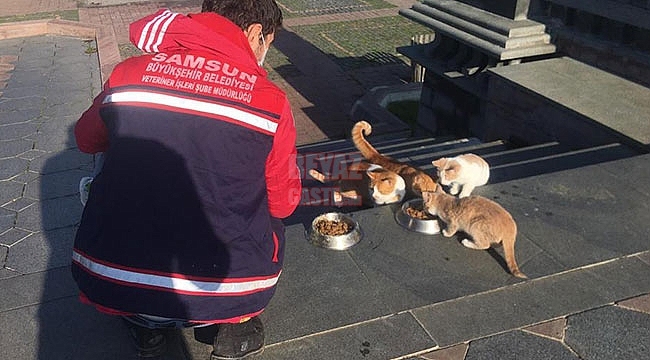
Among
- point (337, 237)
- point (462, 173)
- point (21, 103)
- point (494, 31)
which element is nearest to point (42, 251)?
point (337, 237)

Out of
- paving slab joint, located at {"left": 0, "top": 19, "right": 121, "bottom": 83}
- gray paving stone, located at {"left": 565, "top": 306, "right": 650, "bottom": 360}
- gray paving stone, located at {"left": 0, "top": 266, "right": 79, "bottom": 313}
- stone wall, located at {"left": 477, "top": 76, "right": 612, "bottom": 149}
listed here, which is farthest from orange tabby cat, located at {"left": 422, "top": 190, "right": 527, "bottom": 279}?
paving slab joint, located at {"left": 0, "top": 19, "right": 121, "bottom": 83}

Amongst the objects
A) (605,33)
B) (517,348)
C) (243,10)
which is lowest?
(517,348)

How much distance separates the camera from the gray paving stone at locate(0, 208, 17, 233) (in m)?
5.09

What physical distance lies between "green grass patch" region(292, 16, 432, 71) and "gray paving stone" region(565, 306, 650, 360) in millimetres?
8714

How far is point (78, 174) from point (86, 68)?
16.3 feet

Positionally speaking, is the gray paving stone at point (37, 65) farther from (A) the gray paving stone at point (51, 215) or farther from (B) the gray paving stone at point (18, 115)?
(A) the gray paving stone at point (51, 215)

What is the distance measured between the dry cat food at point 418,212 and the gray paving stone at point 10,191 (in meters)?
4.12

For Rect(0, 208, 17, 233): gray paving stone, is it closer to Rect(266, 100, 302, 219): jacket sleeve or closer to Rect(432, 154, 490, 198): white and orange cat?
Rect(266, 100, 302, 219): jacket sleeve

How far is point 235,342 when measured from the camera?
2.53 metres

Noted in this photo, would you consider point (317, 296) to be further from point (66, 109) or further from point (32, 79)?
point (32, 79)

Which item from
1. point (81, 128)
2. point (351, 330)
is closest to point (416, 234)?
point (351, 330)

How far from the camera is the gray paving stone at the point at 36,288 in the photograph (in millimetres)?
3523

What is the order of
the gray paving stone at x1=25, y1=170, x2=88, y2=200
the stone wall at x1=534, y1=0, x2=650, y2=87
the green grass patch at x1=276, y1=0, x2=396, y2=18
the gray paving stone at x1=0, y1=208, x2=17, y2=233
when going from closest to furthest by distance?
1. the gray paving stone at x1=0, y1=208, x2=17, y2=233
2. the stone wall at x1=534, y1=0, x2=650, y2=87
3. the gray paving stone at x1=25, y1=170, x2=88, y2=200
4. the green grass patch at x1=276, y1=0, x2=396, y2=18

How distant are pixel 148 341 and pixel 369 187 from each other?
194 cm
